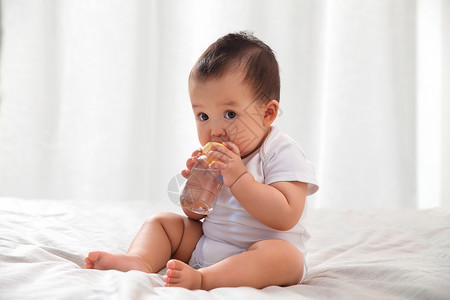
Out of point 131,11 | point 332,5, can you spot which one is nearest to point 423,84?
point 332,5

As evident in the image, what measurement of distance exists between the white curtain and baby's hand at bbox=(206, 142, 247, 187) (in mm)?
1874

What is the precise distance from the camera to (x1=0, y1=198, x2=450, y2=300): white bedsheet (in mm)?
720

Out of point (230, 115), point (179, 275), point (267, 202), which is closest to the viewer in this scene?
point (179, 275)

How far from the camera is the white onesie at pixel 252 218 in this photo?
100cm

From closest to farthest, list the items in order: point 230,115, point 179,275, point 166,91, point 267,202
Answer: point 179,275 < point 267,202 < point 230,115 < point 166,91

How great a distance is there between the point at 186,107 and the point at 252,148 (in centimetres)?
178

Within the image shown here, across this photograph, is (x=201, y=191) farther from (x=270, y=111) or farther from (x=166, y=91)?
(x=166, y=91)

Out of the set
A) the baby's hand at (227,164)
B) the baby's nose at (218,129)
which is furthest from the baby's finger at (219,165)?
the baby's nose at (218,129)

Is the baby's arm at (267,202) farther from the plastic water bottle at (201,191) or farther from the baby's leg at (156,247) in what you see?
the baby's leg at (156,247)

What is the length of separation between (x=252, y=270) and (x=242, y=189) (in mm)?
162

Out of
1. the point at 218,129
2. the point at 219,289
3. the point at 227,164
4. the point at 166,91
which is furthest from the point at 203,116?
the point at 166,91

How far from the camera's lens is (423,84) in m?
2.97

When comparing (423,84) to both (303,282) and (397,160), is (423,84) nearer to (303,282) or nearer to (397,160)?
(397,160)

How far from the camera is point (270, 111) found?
1085mm
